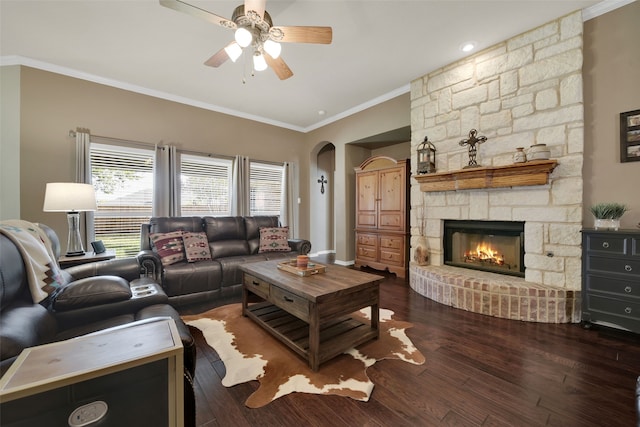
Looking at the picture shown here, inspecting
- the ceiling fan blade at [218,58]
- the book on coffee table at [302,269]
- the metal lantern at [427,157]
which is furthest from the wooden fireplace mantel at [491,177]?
the ceiling fan blade at [218,58]

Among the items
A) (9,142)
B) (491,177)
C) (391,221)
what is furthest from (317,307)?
(9,142)

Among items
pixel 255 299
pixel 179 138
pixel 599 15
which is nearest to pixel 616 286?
pixel 599 15

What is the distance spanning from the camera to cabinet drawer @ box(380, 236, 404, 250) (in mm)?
4188

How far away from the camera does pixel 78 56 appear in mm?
3035

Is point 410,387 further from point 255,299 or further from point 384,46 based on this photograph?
point 384,46

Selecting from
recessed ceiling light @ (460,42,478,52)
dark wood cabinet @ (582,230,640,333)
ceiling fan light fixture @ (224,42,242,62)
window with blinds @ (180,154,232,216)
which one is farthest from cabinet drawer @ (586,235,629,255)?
window with blinds @ (180,154,232,216)

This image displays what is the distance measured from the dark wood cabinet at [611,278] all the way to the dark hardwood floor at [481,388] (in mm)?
170

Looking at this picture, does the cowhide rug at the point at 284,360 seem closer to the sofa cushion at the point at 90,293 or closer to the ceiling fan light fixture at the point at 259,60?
the sofa cushion at the point at 90,293

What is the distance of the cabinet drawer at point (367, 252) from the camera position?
4.61 meters

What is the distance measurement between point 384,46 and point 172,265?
356 centimetres

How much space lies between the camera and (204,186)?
4500mm

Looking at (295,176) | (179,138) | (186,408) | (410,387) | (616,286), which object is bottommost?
(410,387)

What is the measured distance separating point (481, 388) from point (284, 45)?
3.56 metres

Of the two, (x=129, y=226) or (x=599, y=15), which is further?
(x=129, y=226)
